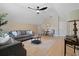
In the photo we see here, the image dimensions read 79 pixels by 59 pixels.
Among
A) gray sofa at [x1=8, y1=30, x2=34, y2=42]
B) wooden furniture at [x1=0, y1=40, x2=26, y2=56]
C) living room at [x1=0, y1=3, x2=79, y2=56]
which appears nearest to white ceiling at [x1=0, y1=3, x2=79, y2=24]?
living room at [x1=0, y1=3, x2=79, y2=56]

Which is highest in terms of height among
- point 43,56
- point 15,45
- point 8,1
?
point 8,1

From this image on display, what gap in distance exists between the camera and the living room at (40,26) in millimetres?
2047

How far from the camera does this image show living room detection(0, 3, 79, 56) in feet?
6.72

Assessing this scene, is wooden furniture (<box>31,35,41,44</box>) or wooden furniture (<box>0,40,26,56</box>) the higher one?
wooden furniture (<box>31,35,41,44</box>)

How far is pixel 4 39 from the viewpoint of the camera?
2018mm

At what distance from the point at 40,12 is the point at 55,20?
10.3 inches

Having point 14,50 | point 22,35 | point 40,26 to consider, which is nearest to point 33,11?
point 40,26

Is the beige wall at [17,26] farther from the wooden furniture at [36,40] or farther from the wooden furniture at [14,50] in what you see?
the wooden furniture at [14,50]

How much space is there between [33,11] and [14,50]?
2.16ft

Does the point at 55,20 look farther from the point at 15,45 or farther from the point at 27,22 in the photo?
the point at 15,45

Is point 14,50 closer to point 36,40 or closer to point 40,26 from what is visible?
point 36,40

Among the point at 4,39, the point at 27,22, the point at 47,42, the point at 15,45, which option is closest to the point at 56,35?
the point at 47,42

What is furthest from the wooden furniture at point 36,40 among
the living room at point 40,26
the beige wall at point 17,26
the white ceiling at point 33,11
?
the white ceiling at point 33,11

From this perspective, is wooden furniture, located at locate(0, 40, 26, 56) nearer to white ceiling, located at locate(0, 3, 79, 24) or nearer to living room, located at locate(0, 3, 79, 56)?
living room, located at locate(0, 3, 79, 56)
